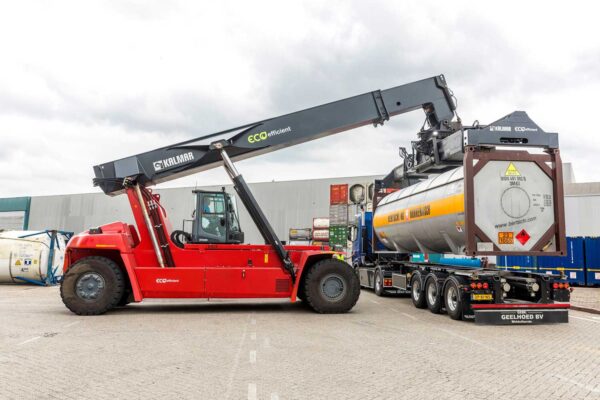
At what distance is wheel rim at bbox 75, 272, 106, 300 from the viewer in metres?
11.8

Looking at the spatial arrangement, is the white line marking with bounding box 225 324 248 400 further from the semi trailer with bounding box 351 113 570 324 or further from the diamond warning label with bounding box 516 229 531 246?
the diamond warning label with bounding box 516 229 531 246

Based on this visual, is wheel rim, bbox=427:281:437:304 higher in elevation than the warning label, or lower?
lower

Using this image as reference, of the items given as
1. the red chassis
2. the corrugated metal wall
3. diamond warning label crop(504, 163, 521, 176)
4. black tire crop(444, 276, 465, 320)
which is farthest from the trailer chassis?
the corrugated metal wall

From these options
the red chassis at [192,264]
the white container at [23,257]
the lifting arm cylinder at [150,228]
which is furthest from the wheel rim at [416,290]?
the white container at [23,257]

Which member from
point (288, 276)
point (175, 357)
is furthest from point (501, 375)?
point (288, 276)

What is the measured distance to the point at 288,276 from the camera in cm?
1243

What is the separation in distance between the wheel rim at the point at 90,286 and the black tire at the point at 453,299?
327 inches

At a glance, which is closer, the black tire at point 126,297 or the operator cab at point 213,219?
the black tire at point 126,297

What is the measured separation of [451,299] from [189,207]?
167 ft

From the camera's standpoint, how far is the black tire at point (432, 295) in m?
12.1

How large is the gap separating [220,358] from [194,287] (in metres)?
5.21

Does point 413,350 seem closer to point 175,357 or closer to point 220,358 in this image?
point 220,358

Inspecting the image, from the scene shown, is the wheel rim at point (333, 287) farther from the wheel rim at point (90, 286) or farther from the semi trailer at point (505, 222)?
the wheel rim at point (90, 286)

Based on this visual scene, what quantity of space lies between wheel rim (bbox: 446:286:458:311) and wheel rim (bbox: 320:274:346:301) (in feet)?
8.31
